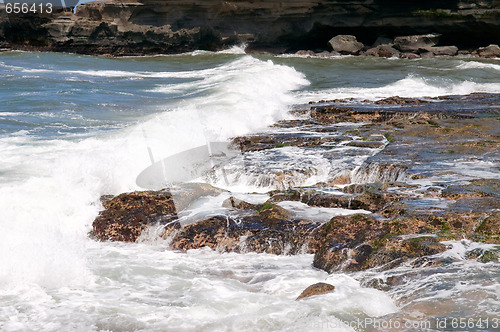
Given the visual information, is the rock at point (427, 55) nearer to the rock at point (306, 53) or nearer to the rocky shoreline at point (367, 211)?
the rock at point (306, 53)

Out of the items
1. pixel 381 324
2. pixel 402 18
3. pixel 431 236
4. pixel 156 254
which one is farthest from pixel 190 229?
pixel 402 18

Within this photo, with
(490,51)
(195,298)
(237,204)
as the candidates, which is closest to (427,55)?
(490,51)

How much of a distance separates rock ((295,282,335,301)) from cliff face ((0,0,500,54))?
106 feet

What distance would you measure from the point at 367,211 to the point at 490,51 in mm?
28928

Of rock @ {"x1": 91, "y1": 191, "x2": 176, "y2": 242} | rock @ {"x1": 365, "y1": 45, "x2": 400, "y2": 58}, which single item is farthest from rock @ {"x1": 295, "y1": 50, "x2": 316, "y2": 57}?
rock @ {"x1": 91, "y1": 191, "x2": 176, "y2": 242}

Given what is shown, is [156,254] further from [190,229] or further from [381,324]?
[381,324]

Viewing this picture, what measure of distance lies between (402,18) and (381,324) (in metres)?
34.0

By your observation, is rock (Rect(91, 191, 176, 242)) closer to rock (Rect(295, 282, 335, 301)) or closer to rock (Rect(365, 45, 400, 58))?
rock (Rect(295, 282, 335, 301))

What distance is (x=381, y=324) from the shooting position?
13.0 feet

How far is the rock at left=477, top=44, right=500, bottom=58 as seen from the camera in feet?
105

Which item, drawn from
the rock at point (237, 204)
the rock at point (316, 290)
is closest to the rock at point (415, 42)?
the rock at point (237, 204)

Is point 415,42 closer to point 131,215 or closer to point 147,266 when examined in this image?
point 131,215

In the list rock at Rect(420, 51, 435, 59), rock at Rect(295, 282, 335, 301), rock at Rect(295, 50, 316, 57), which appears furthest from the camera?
rock at Rect(295, 50, 316, 57)

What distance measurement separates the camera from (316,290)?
15.0 ft
